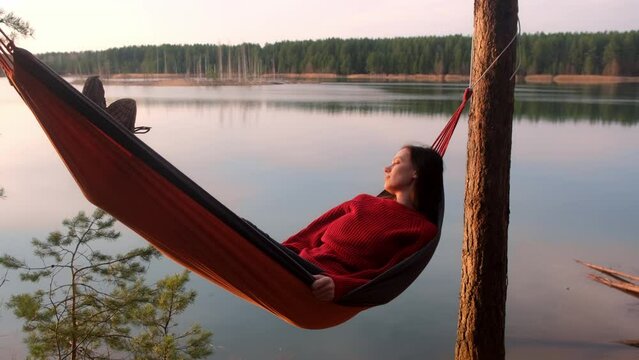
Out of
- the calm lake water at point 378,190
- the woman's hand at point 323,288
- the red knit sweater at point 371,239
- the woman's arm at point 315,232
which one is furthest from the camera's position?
the calm lake water at point 378,190

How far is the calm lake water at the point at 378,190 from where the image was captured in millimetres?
4809

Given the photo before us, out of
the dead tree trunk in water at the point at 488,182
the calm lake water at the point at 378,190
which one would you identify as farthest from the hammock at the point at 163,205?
the calm lake water at the point at 378,190

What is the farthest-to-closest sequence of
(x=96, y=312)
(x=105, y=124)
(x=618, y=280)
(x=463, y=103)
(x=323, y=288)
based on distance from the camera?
1. (x=618, y=280)
2. (x=96, y=312)
3. (x=463, y=103)
4. (x=323, y=288)
5. (x=105, y=124)

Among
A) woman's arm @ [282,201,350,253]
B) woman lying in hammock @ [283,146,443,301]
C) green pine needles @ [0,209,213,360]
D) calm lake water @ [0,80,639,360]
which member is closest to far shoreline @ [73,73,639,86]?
calm lake water @ [0,80,639,360]

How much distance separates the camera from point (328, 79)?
50.4m

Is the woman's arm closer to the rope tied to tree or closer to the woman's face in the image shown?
the woman's face

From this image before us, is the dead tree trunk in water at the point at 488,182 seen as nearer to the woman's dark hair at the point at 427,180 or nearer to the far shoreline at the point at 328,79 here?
the woman's dark hair at the point at 427,180

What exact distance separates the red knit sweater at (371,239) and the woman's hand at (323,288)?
10 cm

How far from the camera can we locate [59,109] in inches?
53.4

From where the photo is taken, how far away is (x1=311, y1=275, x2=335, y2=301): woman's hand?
1.59m

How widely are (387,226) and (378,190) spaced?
22.9 ft

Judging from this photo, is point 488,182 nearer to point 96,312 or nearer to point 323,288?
point 323,288

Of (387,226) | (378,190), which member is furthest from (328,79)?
(387,226)

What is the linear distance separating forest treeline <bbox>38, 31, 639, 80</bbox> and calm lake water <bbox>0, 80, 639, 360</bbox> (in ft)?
66.9
